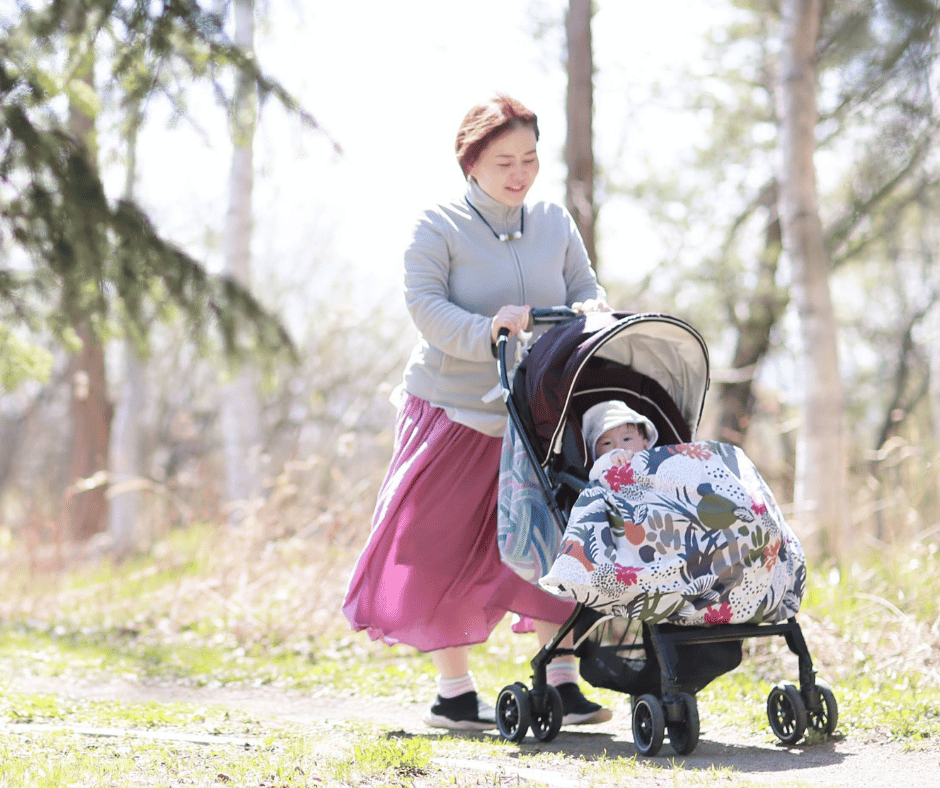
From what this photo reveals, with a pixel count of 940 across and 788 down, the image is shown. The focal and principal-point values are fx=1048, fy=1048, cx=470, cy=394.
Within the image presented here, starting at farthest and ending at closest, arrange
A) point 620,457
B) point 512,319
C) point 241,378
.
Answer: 1. point 241,378
2. point 512,319
3. point 620,457

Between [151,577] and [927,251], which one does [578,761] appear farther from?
[927,251]

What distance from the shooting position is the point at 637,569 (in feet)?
8.89

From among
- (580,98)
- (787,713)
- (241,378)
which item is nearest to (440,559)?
(787,713)

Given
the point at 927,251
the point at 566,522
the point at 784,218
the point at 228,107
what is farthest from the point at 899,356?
the point at 566,522

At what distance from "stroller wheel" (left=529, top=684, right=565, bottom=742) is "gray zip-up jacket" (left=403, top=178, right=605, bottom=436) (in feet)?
2.91

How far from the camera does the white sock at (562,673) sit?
352 centimetres

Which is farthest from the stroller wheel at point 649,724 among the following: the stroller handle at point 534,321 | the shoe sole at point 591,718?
the stroller handle at point 534,321

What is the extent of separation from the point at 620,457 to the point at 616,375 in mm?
473

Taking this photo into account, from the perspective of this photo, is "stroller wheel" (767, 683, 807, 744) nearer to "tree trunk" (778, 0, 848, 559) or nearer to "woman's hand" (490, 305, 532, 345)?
"woman's hand" (490, 305, 532, 345)

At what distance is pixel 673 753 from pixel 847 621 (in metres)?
1.66

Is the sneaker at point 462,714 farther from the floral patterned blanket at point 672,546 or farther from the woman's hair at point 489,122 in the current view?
the woman's hair at point 489,122

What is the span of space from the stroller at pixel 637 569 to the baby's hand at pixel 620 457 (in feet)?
0.30

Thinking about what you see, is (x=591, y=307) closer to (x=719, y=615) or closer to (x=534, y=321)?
(x=534, y=321)

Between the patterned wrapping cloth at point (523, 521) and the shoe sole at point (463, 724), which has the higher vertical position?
the patterned wrapping cloth at point (523, 521)
